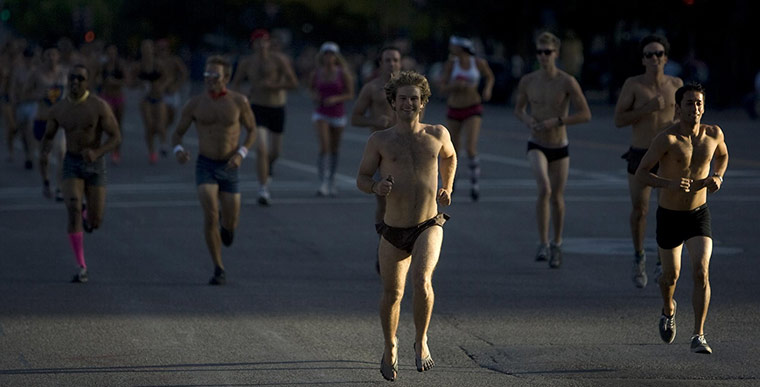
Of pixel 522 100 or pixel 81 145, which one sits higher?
pixel 522 100

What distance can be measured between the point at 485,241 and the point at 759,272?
10.4 feet

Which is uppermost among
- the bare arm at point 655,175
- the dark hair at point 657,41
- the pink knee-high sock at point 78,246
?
the dark hair at point 657,41

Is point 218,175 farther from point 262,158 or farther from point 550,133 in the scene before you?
point 262,158

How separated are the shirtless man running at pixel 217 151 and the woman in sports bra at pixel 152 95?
42.4 feet

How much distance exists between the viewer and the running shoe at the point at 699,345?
8875 mm

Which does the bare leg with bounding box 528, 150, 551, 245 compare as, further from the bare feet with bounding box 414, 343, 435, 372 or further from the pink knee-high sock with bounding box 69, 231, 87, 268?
the bare feet with bounding box 414, 343, 435, 372

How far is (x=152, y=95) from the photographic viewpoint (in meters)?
25.8

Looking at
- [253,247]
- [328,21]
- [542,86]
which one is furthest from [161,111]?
[328,21]

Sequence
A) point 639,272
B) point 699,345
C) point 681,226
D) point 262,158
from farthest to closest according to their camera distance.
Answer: point 262,158, point 639,272, point 681,226, point 699,345

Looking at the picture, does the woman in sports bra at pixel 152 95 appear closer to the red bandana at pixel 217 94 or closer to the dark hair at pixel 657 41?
the red bandana at pixel 217 94

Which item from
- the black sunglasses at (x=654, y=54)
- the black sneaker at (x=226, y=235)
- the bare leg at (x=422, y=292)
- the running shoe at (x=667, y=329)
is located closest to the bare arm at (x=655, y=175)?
the running shoe at (x=667, y=329)

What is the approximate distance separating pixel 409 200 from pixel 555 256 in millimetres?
4808

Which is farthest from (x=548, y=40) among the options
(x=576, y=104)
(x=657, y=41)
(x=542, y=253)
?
(x=542, y=253)

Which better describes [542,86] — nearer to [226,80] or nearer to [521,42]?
[226,80]
